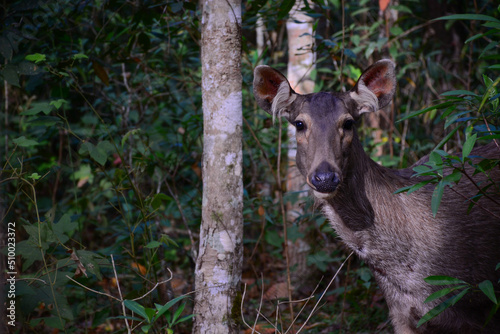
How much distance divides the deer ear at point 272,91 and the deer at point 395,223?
0.30 feet

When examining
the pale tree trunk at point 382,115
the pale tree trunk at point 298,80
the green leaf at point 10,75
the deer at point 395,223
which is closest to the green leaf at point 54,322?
the green leaf at point 10,75

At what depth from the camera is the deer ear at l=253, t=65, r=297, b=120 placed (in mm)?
4230

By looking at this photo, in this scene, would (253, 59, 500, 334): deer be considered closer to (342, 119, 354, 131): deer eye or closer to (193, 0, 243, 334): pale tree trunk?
(342, 119, 354, 131): deer eye

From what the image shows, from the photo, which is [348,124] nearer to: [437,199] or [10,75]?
[437,199]

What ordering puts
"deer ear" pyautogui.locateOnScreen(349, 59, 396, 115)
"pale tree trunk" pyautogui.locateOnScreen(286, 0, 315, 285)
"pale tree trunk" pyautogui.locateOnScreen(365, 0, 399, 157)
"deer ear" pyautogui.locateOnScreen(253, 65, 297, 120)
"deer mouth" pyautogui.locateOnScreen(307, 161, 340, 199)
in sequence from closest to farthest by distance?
"deer mouth" pyautogui.locateOnScreen(307, 161, 340, 199) < "deer ear" pyautogui.locateOnScreen(349, 59, 396, 115) < "deer ear" pyautogui.locateOnScreen(253, 65, 297, 120) < "pale tree trunk" pyautogui.locateOnScreen(286, 0, 315, 285) < "pale tree trunk" pyautogui.locateOnScreen(365, 0, 399, 157)

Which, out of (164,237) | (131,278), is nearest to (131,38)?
(164,237)

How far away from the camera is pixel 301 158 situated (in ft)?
13.4

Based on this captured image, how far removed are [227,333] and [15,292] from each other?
1.52 metres

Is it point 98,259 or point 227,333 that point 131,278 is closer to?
point 98,259

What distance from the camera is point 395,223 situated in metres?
3.93

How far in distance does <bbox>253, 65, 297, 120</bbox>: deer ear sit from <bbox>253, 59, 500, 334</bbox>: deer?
0.09 metres

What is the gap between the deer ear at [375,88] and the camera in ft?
13.5

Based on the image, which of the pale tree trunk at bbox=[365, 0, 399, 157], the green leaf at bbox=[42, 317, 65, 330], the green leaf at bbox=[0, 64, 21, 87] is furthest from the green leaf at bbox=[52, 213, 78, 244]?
the pale tree trunk at bbox=[365, 0, 399, 157]

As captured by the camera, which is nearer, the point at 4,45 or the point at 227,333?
the point at 227,333
